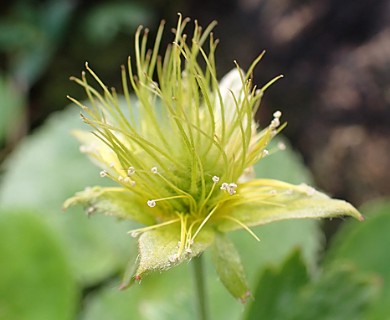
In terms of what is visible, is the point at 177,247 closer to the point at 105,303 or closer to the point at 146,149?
the point at 146,149

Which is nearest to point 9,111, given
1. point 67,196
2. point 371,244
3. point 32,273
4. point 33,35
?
point 33,35

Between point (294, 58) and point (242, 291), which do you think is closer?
point (242, 291)

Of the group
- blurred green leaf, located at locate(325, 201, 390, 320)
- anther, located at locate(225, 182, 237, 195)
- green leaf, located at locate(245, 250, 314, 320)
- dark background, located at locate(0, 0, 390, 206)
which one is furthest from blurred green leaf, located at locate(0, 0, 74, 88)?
anther, located at locate(225, 182, 237, 195)

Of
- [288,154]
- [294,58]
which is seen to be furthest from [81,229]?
[294,58]

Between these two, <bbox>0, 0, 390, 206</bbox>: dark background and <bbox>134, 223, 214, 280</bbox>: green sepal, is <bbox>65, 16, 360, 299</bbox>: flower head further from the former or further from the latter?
<bbox>0, 0, 390, 206</bbox>: dark background

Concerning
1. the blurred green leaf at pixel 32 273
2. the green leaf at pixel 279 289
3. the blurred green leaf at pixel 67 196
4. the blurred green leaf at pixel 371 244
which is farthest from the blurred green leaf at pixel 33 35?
the green leaf at pixel 279 289
